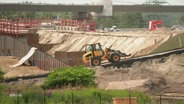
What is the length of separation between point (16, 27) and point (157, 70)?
119ft

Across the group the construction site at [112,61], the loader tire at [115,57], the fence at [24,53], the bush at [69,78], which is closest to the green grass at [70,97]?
the construction site at [112,61]

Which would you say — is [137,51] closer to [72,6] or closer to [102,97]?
[102,97]

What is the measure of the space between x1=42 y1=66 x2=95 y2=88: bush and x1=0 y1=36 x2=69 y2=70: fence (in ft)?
41.6

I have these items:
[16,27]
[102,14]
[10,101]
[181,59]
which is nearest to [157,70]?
[181,59]

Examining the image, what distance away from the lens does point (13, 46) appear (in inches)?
2458

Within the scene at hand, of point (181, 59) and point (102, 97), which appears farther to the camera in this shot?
point (181, 59)

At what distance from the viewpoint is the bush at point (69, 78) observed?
40.2 meters

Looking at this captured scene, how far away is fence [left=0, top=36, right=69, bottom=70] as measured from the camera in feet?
178

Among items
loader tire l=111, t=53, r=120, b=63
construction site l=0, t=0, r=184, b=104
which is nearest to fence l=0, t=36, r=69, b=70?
construction site l=0, t=0, r=184, b=104

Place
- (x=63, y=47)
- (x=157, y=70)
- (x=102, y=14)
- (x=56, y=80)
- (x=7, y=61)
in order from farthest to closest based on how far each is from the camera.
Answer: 1. (x=102, y=14)
2. (x=63, y=47)
3. (x=7, y=61)
4. (x=157, y=70)
5. (x=56, y=80)

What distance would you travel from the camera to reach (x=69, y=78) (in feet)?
132

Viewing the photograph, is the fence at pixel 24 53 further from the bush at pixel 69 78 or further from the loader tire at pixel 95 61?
the bush at pixel 69 78

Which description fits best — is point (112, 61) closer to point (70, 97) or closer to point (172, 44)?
point (172, 44)

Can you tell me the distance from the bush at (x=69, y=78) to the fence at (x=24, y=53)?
12.7 metres
